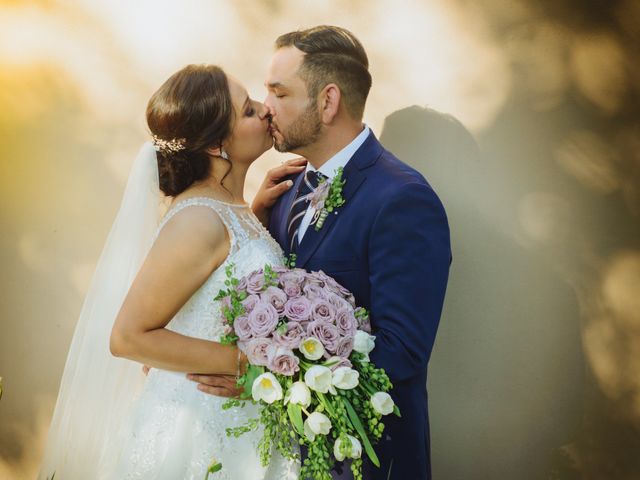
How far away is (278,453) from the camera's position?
2.55m

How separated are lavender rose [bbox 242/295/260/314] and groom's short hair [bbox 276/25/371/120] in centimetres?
109

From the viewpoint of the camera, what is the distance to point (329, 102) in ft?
9.18

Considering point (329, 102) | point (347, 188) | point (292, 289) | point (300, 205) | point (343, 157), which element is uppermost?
point (329, 102)

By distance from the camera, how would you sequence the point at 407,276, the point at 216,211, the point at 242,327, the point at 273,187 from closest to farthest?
the point at 242,327 → the point at 407,276 → the point at 216,211 → the point at 273,187

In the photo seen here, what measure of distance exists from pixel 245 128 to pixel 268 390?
1.26 meters

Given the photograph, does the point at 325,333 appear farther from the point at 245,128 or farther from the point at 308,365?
the point at 245,128

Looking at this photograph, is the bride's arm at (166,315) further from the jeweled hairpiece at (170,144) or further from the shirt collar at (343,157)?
the shirt collar at (343,157)

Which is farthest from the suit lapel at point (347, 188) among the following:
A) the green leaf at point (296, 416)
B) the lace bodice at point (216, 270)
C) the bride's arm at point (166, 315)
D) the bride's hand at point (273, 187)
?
the green leaf at point (296, 416)

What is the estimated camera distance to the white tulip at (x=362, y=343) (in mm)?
2127

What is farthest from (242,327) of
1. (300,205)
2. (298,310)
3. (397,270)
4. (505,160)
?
(505,160)

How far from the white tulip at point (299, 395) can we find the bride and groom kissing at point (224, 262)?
0.37 metres

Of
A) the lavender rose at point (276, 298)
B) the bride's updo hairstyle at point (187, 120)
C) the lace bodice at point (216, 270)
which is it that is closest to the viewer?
the lavender rose at point (276, 298)

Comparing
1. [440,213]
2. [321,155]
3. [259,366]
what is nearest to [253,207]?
[321,155]

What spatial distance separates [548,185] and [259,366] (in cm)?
183
